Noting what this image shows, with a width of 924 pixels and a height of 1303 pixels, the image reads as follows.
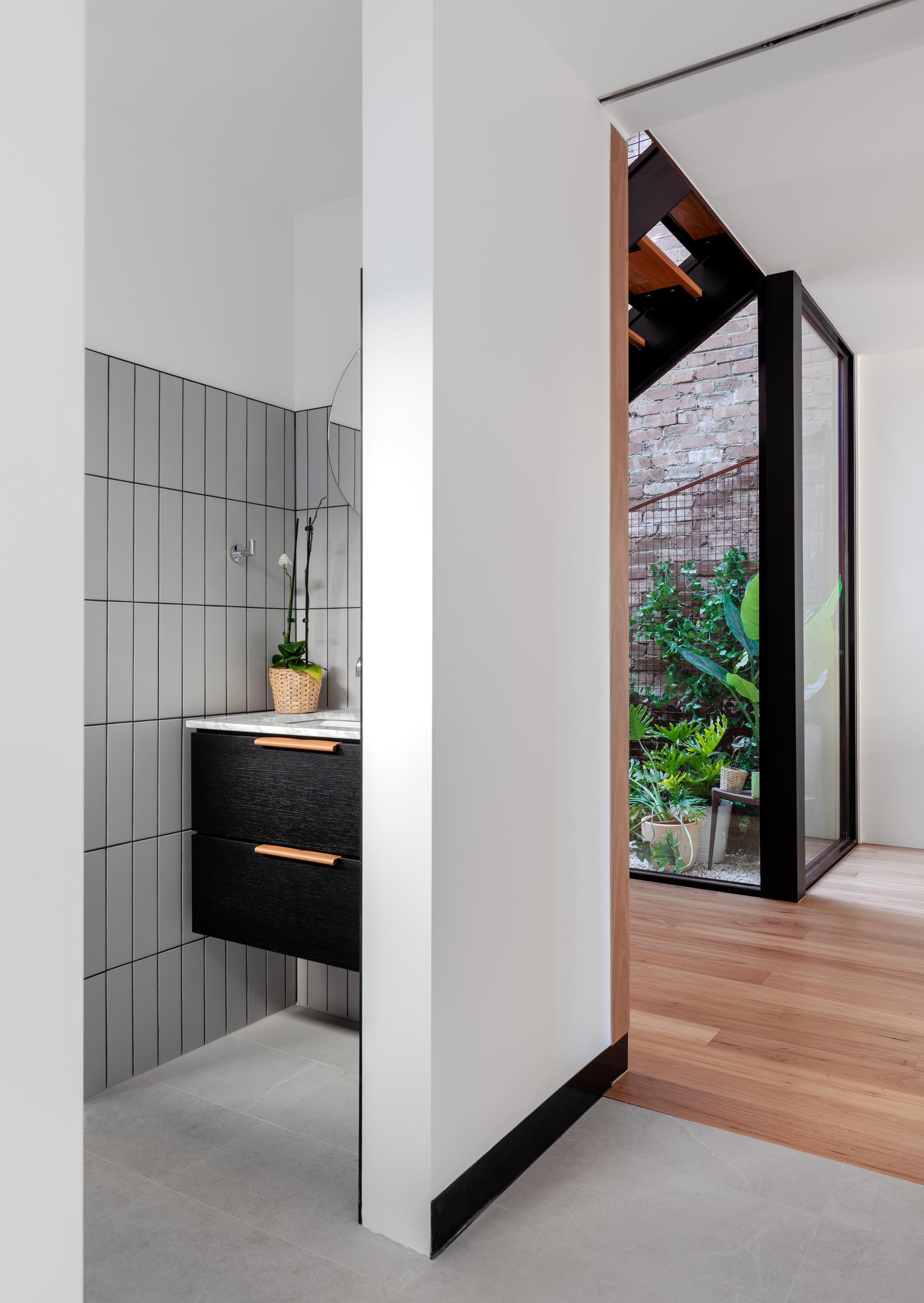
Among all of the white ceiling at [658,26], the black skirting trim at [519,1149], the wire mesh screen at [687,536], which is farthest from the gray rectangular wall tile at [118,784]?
the wire mesh screen at [687,536]

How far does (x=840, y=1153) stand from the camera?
186 centimetres

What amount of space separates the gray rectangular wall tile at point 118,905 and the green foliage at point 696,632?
2.29m

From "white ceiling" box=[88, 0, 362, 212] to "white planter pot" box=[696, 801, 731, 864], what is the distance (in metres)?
2.65

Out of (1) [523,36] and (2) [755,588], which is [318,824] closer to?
(1) [523,36]

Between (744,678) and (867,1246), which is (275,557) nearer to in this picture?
(744,678)

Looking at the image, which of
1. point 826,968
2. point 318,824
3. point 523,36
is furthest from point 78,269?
point 826,968

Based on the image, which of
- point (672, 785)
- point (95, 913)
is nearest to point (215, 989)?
point (95, 913)

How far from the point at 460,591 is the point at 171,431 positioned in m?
1.15

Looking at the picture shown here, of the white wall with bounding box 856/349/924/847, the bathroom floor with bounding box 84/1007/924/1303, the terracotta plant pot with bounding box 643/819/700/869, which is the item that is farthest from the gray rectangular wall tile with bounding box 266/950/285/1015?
the white wall with bounding box 856/349/924/847

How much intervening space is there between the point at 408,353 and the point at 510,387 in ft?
0.89

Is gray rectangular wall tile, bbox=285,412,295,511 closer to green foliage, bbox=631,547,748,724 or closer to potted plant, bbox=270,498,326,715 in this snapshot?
potted plant, bbox=270,498,326,715

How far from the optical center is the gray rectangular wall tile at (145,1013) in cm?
225

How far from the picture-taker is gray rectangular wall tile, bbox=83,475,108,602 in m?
2.17

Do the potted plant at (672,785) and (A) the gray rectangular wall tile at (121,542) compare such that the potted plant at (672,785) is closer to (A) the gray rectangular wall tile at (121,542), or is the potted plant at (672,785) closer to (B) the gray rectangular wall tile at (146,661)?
(B) the gray rectangular wall tile at (146,661)
